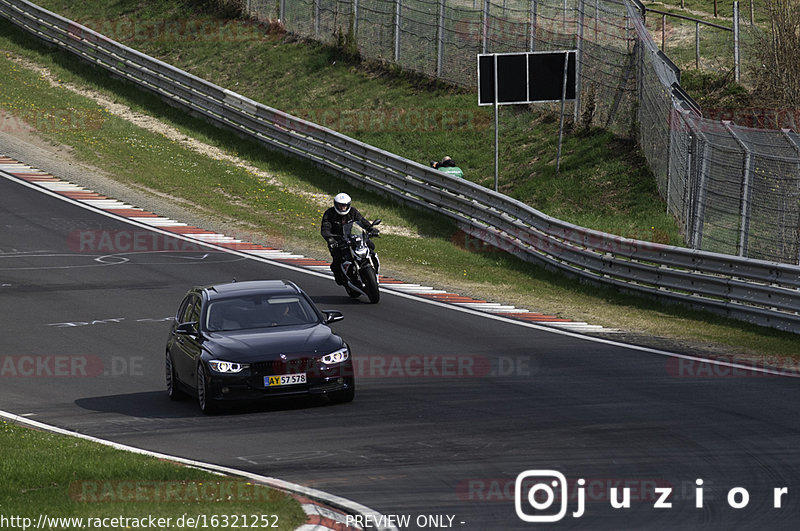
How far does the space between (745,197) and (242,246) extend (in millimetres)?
11429

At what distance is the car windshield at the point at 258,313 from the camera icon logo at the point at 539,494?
17.0 feet

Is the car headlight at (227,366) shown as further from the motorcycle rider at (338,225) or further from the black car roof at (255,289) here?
the motorcycle rider at (338,225)

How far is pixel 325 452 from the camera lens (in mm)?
11578

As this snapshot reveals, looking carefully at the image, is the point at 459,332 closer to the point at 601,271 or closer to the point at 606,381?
the point at 606,381

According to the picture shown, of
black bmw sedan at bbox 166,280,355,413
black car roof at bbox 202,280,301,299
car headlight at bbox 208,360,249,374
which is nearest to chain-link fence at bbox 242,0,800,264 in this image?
black car roof at bbox 202,280,301,299

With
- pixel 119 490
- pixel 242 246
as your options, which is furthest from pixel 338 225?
pixel 119 490

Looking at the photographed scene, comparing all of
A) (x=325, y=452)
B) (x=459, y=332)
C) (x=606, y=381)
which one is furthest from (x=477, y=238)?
(x=325, y=452)

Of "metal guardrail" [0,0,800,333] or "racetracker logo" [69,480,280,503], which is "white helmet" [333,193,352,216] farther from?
"racetracker logo" [69,480,280,503]

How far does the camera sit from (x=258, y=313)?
14.9 m

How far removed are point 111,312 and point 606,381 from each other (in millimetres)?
9234

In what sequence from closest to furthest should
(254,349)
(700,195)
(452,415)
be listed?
(452,415) → (254,349) → (700,195)

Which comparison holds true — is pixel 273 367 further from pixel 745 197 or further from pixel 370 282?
pixel 745 197

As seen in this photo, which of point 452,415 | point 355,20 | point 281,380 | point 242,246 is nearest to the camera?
point 452,415

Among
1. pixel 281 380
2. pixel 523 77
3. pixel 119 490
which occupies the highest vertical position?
pixel 523 77
